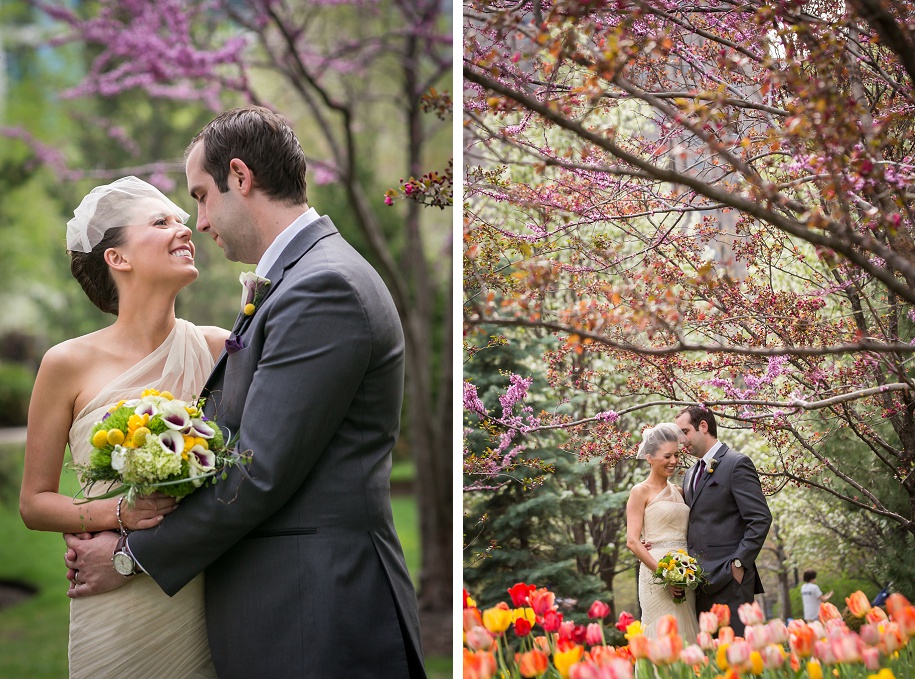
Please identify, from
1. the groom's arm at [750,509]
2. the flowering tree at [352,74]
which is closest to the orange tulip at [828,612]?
the groom's arm at [750,509]

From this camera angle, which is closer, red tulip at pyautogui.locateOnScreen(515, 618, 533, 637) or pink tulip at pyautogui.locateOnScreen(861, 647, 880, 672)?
pink tulip at pyautogui.locateOnScreen(861, 647, 880, 672)

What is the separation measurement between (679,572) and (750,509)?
0.97 feet

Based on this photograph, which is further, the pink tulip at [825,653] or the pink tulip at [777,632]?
the pink tulip at [777,632]

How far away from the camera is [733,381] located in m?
2.73

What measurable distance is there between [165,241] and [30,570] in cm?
715

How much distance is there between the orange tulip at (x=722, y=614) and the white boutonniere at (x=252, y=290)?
163cm

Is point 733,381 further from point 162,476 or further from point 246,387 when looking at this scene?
point 162,476

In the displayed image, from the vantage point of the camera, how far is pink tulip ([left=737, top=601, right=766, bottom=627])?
261 centimetres

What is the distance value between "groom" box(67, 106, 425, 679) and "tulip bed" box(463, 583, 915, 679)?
54 cm

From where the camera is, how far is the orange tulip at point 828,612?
8.42 feet

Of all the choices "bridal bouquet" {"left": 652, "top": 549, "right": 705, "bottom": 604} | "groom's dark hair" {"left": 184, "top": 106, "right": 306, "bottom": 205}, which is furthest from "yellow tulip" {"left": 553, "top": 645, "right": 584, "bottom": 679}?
"groom's dark hair" {"left": 184, "top": 106, "right": 306, "bottom": 205}

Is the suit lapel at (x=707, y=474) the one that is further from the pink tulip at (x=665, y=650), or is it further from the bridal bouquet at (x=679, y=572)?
the pink tulip at (x=665, y=650)

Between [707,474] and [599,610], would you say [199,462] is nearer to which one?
[599,610]

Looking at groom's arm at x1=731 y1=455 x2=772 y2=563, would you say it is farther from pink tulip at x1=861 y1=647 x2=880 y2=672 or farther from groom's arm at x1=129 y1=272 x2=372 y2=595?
groom's arm at x1=129 y1=272 x2=372 y2=595
